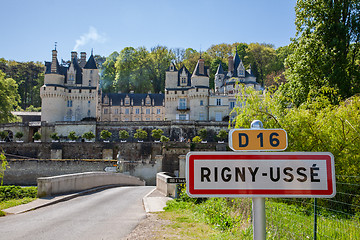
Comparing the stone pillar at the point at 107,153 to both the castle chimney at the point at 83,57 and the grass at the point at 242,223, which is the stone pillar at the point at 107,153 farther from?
the grass at the point at 242,223

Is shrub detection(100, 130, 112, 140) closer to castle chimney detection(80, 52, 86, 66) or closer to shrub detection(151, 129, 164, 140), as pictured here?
shrub detection(151, 129, 164, 140)

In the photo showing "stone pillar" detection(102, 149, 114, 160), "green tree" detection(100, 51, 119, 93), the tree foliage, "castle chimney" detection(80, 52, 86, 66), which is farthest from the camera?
"green tree" detection(100, 51, 119, 93)

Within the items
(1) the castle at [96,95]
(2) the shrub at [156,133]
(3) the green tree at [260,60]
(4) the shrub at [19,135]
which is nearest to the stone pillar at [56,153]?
(4) the shrub at [19,135]

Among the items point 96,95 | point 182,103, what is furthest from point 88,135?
point 182,103

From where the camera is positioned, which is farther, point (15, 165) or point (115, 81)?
point (115, 81)

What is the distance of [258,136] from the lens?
3.26 m

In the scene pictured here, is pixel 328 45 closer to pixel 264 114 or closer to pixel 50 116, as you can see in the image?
pixel 264 114

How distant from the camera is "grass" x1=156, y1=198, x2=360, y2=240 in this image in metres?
6.28

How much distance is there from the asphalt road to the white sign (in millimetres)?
6413

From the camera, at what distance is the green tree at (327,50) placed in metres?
19.5

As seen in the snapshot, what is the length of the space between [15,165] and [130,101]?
3328 cm

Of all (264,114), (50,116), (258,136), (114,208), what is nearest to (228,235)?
(258,136)

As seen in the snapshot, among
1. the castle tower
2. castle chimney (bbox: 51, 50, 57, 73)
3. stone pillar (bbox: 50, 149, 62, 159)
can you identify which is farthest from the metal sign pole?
castle chimney (bbox: 51, 50, 57, 73)

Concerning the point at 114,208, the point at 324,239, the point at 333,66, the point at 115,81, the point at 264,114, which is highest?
the point at 115,81
